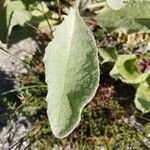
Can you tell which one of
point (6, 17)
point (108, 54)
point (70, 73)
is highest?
point (70, 73)

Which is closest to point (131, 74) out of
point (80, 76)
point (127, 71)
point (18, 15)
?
point (127, 71)

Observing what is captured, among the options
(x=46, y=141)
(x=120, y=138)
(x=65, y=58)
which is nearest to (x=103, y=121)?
(x=120, y=138)

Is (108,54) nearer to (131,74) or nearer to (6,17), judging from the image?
(131,74)

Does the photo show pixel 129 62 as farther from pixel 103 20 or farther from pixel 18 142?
pixel 18 142

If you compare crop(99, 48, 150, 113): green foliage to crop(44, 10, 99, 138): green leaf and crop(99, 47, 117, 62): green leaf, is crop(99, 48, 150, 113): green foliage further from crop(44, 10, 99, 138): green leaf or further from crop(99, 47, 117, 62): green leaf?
crop(44, 10, 99, 138): green leaf

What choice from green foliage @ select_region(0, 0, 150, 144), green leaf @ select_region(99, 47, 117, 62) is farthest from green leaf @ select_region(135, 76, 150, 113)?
green leaf @ select_region(99, 47, 117, 62)

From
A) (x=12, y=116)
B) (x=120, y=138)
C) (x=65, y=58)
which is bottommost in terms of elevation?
(x=120, y=138)
